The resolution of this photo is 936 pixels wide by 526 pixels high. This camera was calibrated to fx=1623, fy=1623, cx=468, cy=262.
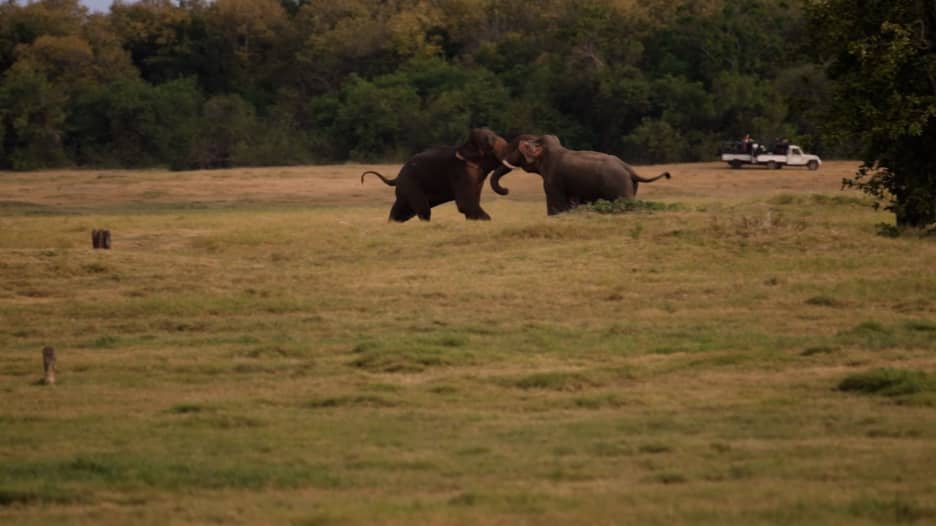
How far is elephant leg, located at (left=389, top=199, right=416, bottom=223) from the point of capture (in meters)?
21.6

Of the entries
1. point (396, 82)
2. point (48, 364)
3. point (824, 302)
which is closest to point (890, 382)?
point (824, 302)

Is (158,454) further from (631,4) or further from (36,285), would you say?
(631,4)

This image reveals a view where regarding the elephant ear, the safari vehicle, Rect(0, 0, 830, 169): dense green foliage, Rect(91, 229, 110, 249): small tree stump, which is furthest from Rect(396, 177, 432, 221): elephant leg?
Rect(0, 0, 830, 169): dense green foliage

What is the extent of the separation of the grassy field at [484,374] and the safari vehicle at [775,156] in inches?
550

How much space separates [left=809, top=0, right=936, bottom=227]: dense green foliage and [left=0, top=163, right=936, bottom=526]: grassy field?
2.45 ft

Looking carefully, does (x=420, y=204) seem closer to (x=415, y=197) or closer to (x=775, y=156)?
(x=415, y=197)

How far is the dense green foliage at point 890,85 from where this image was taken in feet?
51.3

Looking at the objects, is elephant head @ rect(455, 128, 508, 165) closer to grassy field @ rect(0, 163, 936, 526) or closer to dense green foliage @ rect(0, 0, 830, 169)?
grassy field @ rect(0, 163, 936, 526)

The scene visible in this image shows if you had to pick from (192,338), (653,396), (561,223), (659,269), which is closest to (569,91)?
(561,223)

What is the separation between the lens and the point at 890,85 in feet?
52.2

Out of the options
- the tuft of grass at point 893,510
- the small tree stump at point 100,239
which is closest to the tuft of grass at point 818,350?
the tuft of grass at point 893,510

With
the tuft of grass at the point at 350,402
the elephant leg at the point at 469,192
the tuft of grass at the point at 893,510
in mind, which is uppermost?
the elephant leg at the point at 469,192

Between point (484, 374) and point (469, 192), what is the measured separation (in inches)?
429

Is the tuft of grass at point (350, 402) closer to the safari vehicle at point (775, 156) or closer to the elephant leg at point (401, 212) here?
the elephant leg at point (401, 212)
